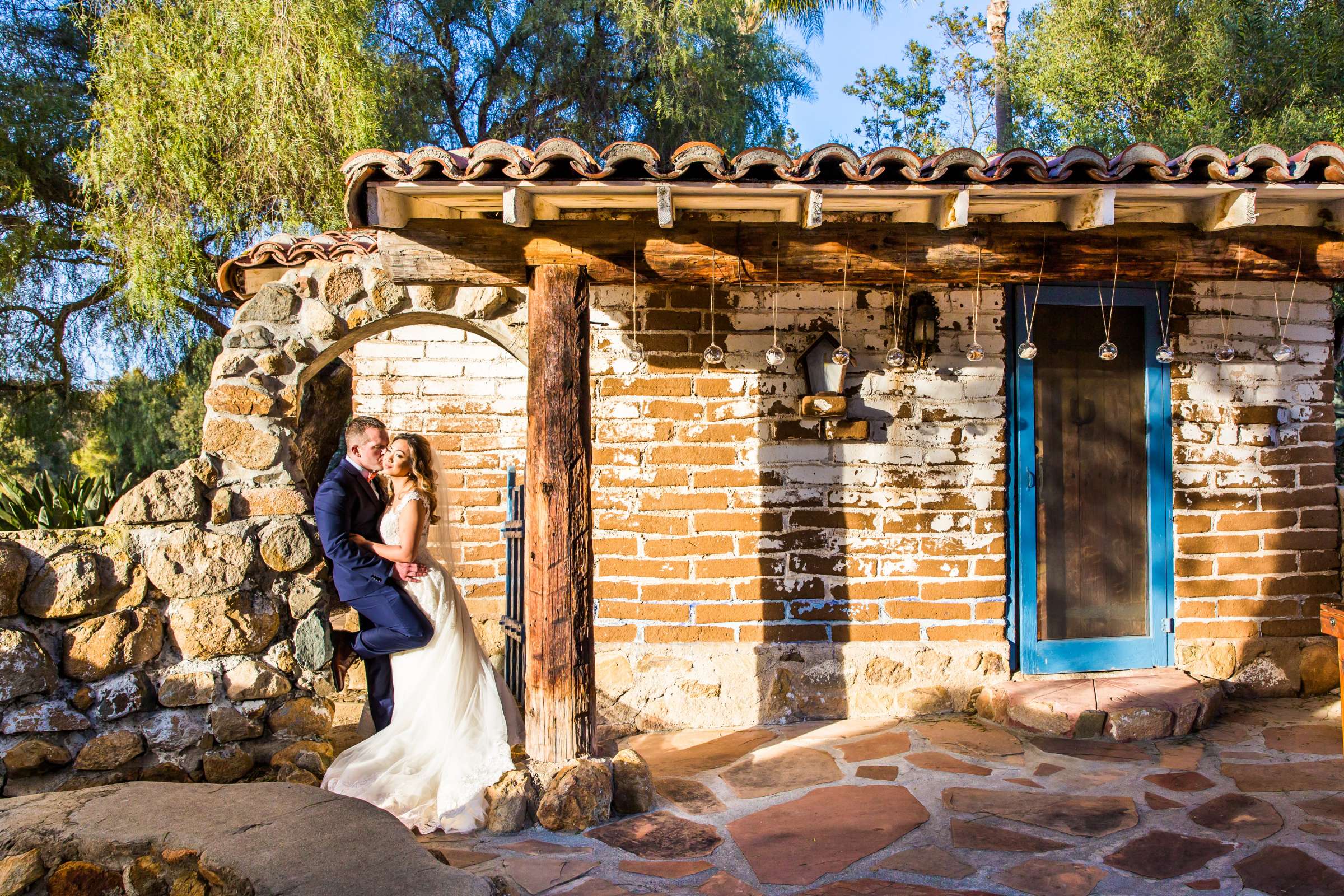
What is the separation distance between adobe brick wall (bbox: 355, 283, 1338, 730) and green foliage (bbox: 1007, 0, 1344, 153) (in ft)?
22.8

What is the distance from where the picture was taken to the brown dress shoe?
14.9 feet

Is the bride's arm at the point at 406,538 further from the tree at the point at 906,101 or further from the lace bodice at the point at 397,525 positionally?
the tree at the point at 906,101

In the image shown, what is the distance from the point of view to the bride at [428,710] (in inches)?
152

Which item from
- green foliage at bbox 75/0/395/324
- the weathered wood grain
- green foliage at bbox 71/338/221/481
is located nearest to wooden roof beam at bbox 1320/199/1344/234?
the weathered wood grain

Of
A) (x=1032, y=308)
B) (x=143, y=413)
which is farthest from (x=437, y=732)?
(x=143, y=413)

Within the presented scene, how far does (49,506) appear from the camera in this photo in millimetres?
4605

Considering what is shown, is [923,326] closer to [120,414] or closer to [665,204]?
[665,204]

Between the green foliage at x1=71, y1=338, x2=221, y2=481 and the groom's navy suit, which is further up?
the green foliage at x1=71, y1=338, x2=221, y2=481

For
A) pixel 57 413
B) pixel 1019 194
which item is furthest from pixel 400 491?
pixel 57 413

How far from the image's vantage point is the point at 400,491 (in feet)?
14.1

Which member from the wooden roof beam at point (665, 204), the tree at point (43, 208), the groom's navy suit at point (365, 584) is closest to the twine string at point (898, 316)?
the wooden roof beam at point (665, 204)

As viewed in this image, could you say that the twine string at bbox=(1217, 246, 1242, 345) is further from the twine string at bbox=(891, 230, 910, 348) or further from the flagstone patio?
the flagstone patio

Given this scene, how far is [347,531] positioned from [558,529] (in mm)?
1052

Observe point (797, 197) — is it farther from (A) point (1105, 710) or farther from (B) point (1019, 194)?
(A) point (1105, 710)
